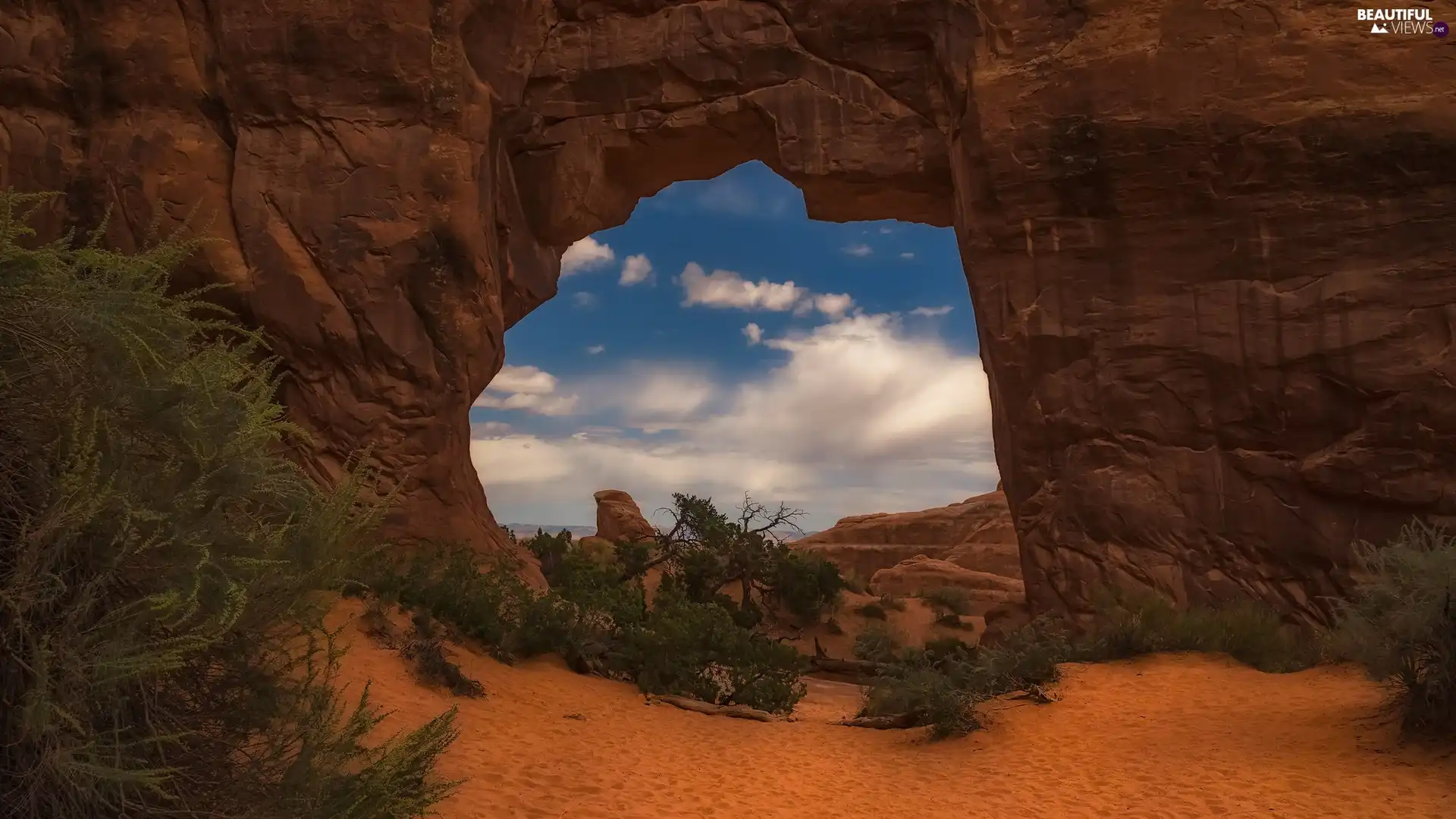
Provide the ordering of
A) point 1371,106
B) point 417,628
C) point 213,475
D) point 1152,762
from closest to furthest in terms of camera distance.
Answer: point 213,475
point 1152,762
point 417,628
point 1371,106

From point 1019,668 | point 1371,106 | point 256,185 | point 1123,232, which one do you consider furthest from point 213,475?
point 1371,106

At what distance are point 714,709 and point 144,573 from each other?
719 cm

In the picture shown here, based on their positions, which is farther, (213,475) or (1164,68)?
(1164,68)

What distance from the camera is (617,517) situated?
28.9 m

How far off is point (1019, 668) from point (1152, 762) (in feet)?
8.46

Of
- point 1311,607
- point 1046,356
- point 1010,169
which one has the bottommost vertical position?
point 1311,607

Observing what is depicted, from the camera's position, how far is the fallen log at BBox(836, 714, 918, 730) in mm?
9000

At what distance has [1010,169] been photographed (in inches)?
462

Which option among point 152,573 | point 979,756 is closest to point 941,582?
point 979,756

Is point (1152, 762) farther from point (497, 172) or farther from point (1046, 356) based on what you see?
point (497, 172)

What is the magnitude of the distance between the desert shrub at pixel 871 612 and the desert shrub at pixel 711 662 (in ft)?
27.4

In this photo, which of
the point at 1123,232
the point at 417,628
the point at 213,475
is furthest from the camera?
the point at 1123,232

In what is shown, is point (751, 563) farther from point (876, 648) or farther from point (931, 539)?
point (931, 539)

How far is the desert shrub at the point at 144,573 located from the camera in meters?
2.95
